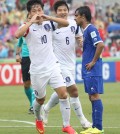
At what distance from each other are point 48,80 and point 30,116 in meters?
3.65

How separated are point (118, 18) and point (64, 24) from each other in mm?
21281

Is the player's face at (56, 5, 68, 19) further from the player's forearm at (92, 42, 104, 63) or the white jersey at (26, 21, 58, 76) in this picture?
the player's forearm at (92, 42, 104, 63)

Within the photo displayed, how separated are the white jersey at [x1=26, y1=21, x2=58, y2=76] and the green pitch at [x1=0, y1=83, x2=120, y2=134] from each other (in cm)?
139

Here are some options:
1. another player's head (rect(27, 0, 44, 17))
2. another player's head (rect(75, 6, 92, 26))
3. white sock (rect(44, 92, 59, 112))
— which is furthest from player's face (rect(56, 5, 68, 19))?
white sock (rect(44, 92, 59, 112))

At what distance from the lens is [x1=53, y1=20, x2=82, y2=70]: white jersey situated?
1262 centimetres

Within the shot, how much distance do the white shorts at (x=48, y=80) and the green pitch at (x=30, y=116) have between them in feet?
3.28

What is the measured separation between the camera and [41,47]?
11062mm

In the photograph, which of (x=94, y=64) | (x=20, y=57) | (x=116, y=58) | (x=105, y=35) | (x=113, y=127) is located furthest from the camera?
(x=105, y=35)

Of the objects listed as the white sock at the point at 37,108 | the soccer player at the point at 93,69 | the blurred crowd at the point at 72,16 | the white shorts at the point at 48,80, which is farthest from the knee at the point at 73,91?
the blurred crowd at the point at 72,16

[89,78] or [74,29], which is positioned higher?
[74,29]

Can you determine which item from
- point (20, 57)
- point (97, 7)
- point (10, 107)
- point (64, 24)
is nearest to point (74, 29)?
point (64, 24)

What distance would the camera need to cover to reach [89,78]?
36.2 ft

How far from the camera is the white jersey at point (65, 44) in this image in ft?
41.4

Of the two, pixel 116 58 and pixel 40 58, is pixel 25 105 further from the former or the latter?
pixel 116 58
